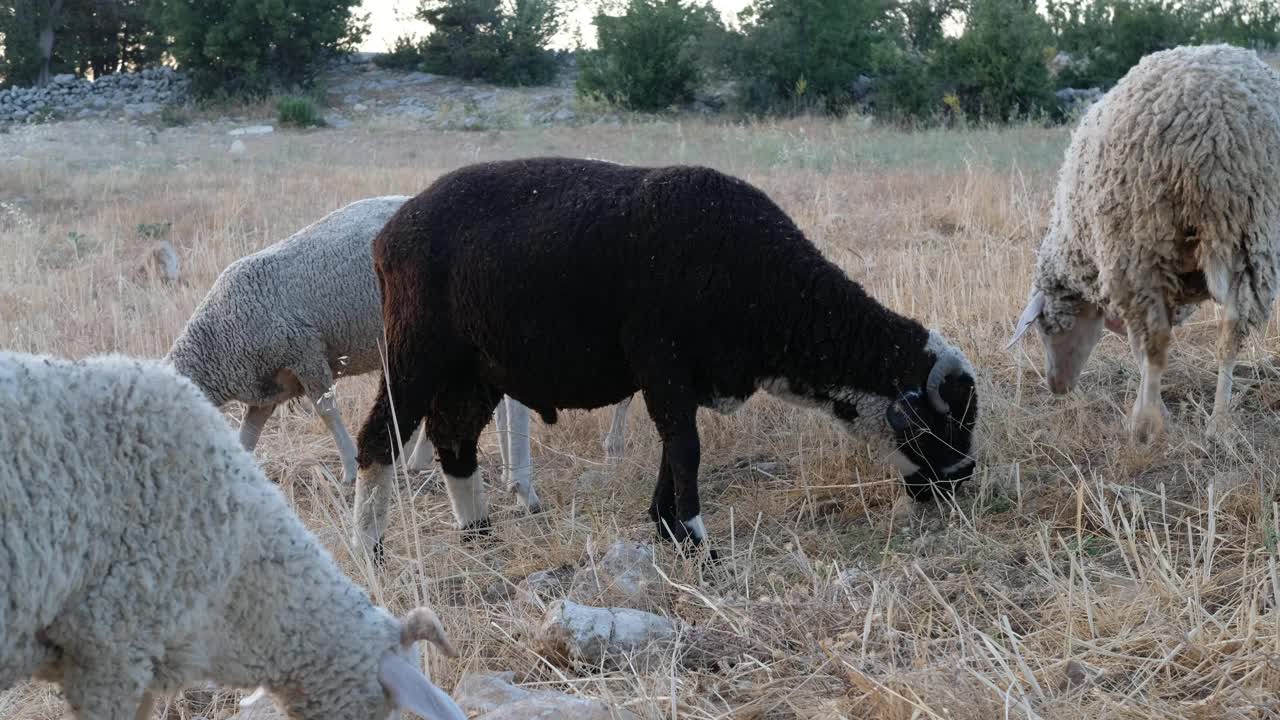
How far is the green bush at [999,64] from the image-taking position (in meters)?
26.0

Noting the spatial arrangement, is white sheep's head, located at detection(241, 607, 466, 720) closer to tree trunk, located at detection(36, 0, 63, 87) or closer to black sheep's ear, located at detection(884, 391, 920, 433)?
black sheep's ear, located at detection(884, 391, 920, 433)

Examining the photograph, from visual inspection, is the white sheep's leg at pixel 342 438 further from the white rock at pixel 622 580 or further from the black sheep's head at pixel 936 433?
the black sheep's head at pixel 936 433

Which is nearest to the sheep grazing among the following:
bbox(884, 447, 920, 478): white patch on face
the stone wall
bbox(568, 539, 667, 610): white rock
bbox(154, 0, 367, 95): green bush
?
bbox(884, 447, 920, 478): white patch on face

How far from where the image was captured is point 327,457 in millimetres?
6844

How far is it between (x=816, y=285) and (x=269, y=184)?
12595mm

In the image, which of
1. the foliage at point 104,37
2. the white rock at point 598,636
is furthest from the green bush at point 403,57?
the white rock at point 598,636

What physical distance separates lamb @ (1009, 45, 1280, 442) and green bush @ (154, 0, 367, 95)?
1403 inches

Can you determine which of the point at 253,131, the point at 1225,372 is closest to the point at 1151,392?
the point at 1225,372

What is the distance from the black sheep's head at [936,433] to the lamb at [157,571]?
2682mm

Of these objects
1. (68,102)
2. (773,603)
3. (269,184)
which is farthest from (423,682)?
(68,102)

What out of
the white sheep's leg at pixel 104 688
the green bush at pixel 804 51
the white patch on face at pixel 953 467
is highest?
the green bush at pixel 804 51

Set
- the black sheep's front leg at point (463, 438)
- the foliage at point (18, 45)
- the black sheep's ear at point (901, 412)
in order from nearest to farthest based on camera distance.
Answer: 1. the black sheep's ear at point (901, 412)
2. the black sheep's front leg at point (463, 438)
3. the foliage at point (18, 45)

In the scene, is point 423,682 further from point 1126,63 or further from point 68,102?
point 68,102

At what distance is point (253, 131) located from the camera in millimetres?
29188
